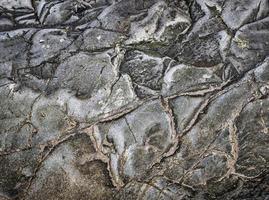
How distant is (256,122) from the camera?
7.99 feet

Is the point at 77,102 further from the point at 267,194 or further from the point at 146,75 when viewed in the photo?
the point at 267,194

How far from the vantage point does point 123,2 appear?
2686 millimetres

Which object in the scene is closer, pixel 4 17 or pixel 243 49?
pixel 243 49

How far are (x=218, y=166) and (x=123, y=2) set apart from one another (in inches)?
42.9

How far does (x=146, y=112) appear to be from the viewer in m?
2.44

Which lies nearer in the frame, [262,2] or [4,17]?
[262,2]

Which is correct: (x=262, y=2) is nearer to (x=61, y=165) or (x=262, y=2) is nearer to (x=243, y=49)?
(x=243, y=49)

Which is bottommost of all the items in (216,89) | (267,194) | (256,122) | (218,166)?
(267,194)

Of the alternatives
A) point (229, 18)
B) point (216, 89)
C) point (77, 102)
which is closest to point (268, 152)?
point (216, 89)

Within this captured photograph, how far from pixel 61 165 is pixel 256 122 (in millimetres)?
1070

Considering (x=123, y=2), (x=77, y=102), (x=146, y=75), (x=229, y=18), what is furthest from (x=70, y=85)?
(x=229, y=18)

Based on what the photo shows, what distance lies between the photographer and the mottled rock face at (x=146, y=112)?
244 centimetres

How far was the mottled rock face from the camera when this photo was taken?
2436 millimetres

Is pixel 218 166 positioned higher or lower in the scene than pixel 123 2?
lower
